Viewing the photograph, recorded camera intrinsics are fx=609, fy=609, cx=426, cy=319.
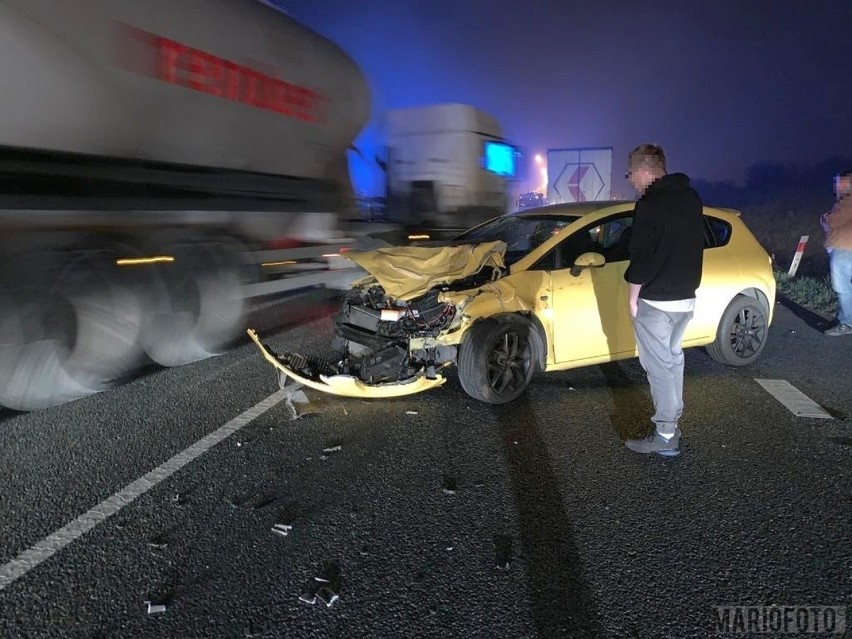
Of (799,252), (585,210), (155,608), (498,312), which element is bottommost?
(155,608)

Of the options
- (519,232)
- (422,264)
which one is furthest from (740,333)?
(422,264)

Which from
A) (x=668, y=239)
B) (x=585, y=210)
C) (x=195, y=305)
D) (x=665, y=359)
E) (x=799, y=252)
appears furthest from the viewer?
(x=799, y=252)

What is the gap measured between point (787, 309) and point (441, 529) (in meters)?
8.72

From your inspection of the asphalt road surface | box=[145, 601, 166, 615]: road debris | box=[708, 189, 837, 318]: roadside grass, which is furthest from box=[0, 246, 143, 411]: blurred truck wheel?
box=[708, 189, 837, 318]: roadside grass

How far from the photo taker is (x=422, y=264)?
483cm

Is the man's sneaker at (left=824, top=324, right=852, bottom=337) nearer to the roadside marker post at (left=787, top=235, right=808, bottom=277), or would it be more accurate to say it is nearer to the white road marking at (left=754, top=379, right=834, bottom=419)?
the white road marking at (left=754, top=379, right=834, bottom=419)

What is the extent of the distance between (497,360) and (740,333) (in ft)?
8.90

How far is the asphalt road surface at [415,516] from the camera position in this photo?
247cm

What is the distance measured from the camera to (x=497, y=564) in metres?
2.77

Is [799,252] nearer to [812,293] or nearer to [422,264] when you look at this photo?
[812,293]

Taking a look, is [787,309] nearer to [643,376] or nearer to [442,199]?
[643,376]

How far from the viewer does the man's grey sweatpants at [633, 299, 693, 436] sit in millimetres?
3904

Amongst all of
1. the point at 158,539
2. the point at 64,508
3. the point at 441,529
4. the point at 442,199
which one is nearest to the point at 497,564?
the point at 441,529

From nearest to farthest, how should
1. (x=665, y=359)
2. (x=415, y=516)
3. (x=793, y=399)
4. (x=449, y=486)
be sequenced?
(x=415, y=516) → (x=449, y=486) → (x=665, y=359) → (x=793, y=399)
